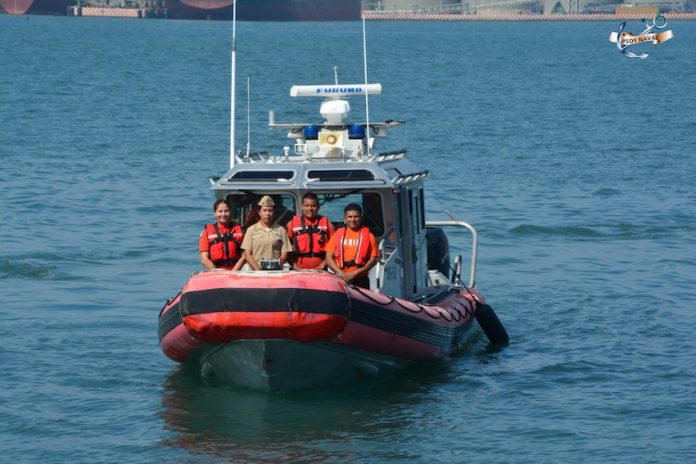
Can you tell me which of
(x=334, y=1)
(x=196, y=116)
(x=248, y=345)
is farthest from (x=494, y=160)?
(x=334, y=1)

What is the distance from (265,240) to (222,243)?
59 cm

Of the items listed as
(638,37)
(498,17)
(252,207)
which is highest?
(498,17)

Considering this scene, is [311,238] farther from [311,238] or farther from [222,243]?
[222,243]

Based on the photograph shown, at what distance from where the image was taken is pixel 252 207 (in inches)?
607

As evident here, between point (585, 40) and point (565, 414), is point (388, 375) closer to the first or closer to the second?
point (565, 414)

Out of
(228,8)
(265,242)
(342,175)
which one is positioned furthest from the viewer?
(228,8)

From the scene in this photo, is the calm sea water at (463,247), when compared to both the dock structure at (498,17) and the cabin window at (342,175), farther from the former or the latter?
the dock structure at (498,17)

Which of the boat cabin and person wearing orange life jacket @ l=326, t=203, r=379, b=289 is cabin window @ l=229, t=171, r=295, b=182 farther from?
person wearing orange life jacket @ l=326, t=203, r=379, b=289

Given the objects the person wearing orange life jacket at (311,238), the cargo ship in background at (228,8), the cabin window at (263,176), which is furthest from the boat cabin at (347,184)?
the cargo ship in background at (228,8)

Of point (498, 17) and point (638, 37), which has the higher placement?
point (498, 17)

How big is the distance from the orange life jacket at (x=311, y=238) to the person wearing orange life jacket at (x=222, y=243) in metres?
0.58

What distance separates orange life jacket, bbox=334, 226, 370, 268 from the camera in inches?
575

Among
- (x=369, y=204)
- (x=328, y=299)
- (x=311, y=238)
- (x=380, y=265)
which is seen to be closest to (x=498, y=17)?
(x=369, y=204)

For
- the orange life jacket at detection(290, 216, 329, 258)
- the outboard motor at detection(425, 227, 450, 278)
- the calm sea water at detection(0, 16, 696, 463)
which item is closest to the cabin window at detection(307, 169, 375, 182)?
the orange life jacket at detection(290, 216, 329, 258)
